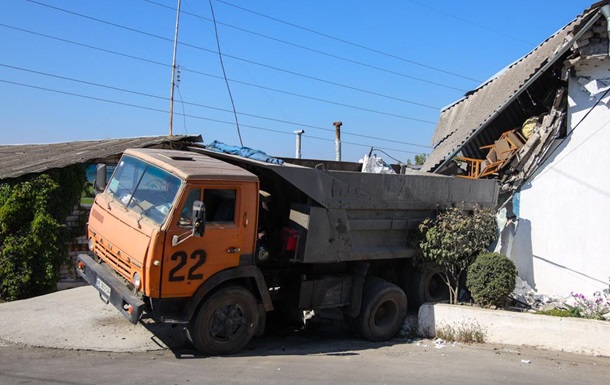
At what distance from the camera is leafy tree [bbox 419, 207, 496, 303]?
7.80 m

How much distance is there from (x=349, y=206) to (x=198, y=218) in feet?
7.43

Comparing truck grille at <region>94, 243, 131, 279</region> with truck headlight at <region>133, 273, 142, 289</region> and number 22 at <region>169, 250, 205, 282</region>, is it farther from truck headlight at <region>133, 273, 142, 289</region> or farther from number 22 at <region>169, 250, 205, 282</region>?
number 22 at <region>169, 250, 205, 282</region>

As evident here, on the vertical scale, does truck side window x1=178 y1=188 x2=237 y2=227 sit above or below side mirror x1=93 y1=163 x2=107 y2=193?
below

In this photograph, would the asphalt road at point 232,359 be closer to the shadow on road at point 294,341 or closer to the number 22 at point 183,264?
the shadow on road at point 294,341

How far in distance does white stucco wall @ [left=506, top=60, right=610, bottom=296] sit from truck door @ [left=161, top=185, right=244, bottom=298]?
635 cm

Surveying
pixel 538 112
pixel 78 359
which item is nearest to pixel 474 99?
pixel 538 112

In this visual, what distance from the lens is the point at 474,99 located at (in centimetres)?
1390

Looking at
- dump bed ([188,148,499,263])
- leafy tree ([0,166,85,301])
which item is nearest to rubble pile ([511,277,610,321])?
dump bed ([188,148,499,263])

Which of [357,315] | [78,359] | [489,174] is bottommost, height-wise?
[78,359]

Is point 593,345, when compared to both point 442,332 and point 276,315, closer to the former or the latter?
point 442,332

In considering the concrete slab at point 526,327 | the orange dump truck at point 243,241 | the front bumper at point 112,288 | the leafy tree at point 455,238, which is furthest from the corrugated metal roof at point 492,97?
the front bumper at point 112,288

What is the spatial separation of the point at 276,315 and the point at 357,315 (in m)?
1.16

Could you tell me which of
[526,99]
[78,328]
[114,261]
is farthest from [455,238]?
[78,328]

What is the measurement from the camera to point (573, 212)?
9.68m
